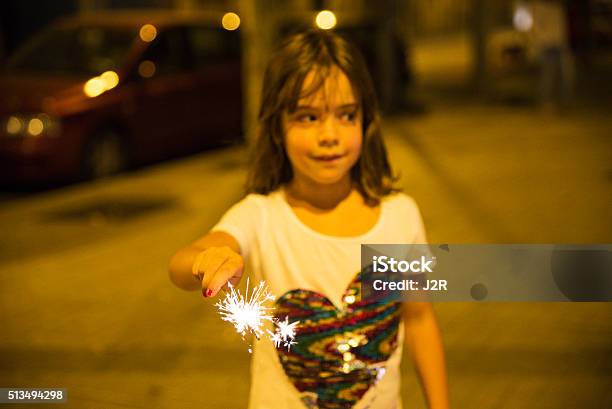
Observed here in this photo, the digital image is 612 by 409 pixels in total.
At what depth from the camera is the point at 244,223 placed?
192 centimetres

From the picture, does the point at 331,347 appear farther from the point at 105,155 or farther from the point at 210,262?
the point at 105,155

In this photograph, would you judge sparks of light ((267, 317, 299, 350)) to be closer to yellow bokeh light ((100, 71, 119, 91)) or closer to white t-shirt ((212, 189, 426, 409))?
white t-shirt ((212, 189, 426, 409))

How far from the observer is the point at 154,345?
4.21m

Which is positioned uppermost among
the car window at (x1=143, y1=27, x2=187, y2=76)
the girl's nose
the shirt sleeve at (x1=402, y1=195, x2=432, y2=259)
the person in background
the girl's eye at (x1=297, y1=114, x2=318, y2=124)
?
the person in background

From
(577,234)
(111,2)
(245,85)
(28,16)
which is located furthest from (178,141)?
(111,2)

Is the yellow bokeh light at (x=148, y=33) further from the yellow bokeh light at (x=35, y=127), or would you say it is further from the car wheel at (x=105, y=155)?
the yellow bokeh light at (x=35, y=127)

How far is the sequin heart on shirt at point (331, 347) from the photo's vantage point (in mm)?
1813

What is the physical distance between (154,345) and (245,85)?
22.4ft

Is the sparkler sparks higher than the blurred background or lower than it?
lower

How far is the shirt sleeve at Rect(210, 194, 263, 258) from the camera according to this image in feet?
6.22

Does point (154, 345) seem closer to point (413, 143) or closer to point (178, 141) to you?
point (178, 141)

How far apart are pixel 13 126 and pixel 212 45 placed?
122 inches

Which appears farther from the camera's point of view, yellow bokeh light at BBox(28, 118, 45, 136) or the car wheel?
the car wheel

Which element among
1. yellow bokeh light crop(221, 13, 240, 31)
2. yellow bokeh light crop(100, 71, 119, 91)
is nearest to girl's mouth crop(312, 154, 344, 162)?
yellow bokeh light crop(100, 71, 119, 91)
